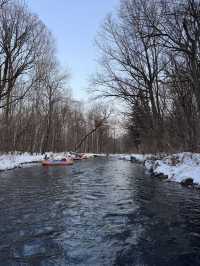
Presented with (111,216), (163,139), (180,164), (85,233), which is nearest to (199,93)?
(180,164)

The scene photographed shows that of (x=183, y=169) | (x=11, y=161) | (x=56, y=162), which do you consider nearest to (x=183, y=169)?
(x=183, y=169)

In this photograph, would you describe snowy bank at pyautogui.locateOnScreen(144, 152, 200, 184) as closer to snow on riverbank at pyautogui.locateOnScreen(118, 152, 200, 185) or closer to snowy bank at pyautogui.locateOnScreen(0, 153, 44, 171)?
snow on riverbank at pyautogui.locateOnScreen(118, 152, 200, 185)

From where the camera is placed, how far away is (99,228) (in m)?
6.59

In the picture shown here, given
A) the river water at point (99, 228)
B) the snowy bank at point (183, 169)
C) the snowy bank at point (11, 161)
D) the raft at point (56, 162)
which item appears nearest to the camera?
the river water at point (99, 228)

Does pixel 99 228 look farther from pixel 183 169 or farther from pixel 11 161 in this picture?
pixel 11 161

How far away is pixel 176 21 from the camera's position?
61.5 feet

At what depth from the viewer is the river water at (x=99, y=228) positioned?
4930mm

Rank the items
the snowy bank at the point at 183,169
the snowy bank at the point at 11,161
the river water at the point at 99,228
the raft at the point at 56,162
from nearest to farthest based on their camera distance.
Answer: the river water at the point at 99,228 < the snowy bank at the point at 183,169 < the snowy bank at the point at 11,161 < the raft at the point at 56,162

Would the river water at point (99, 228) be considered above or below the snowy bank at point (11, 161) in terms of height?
below

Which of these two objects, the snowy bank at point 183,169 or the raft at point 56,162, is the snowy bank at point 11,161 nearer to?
the raft at point 56,162

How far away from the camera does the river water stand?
4.93 meters

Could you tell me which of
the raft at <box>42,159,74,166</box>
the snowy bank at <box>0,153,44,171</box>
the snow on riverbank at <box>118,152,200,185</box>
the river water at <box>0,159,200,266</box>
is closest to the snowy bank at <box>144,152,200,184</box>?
→ the snow on riverbank at <box>118,152,200,185</box>

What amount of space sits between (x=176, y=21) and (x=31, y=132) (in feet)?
98.0

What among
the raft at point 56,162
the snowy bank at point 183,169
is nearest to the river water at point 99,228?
the snowy bank at point 183,169
